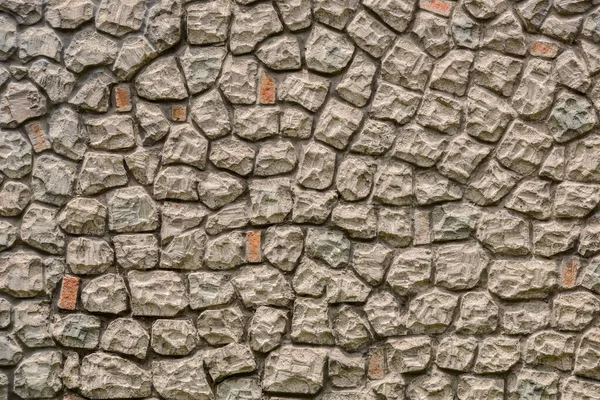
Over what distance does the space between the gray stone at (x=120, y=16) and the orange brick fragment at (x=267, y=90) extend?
516 millimetres

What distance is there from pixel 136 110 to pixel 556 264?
1664 mm

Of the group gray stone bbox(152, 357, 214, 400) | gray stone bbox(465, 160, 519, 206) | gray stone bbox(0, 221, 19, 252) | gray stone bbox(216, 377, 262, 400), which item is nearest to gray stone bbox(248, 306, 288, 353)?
gray stone bbox(216, 377, 262, 400)

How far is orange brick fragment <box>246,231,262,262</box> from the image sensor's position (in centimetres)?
302

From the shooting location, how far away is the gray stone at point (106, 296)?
3.04 m

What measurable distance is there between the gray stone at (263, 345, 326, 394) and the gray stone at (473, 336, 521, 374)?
0.59 m

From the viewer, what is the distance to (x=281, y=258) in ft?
9.87

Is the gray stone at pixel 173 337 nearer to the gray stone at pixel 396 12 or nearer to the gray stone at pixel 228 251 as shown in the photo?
the gray stone at pixel 228 251

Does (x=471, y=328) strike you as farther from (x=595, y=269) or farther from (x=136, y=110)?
(x=136, y=110)

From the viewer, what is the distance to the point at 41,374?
3.05m

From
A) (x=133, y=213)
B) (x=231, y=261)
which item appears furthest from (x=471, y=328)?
(x=133, y=213)

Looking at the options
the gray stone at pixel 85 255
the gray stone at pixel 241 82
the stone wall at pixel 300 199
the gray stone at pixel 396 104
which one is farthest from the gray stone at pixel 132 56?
the gray stone at pixel 396 104

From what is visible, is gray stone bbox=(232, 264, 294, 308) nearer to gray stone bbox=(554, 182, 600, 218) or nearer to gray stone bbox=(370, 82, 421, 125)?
gray stone bbox=(370, 82, 421, 125)

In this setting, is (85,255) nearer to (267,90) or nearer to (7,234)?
(7,234)

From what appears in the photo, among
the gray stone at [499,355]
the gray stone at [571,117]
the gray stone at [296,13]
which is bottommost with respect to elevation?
the gray stone at [499,355]
